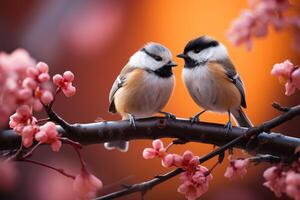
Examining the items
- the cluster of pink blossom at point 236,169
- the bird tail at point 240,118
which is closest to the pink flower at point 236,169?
the cluster of pink blossom at point 236,169

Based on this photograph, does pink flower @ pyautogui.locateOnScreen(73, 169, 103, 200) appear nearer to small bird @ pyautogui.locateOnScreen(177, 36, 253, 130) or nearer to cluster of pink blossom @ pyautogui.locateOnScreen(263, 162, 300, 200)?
cluster of pink blossom @ pyautogui.locateOnScreen(263, 162, 300, 200)

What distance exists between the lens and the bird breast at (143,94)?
0.93 m

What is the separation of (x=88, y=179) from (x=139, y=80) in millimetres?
533

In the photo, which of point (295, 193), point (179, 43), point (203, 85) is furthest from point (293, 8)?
point (179, 43)

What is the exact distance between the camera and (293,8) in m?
0.35

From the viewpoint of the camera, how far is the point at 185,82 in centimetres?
95

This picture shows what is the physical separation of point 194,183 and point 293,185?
0.11 meters

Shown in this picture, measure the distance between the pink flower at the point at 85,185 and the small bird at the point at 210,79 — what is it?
491 mm

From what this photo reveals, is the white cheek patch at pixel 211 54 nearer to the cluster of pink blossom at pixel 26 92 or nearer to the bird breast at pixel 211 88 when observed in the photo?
the bird breast at pixel 211 88

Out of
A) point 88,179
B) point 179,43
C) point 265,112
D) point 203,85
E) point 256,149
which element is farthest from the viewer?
point 265,112

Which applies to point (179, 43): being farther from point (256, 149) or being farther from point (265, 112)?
point (256, 149)

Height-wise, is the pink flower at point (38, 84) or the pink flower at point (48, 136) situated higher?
the pink flower at point (38, 84)

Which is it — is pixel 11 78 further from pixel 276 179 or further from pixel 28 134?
pixel 276 179

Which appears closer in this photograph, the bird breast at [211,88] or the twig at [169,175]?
the twig at [169,175]
